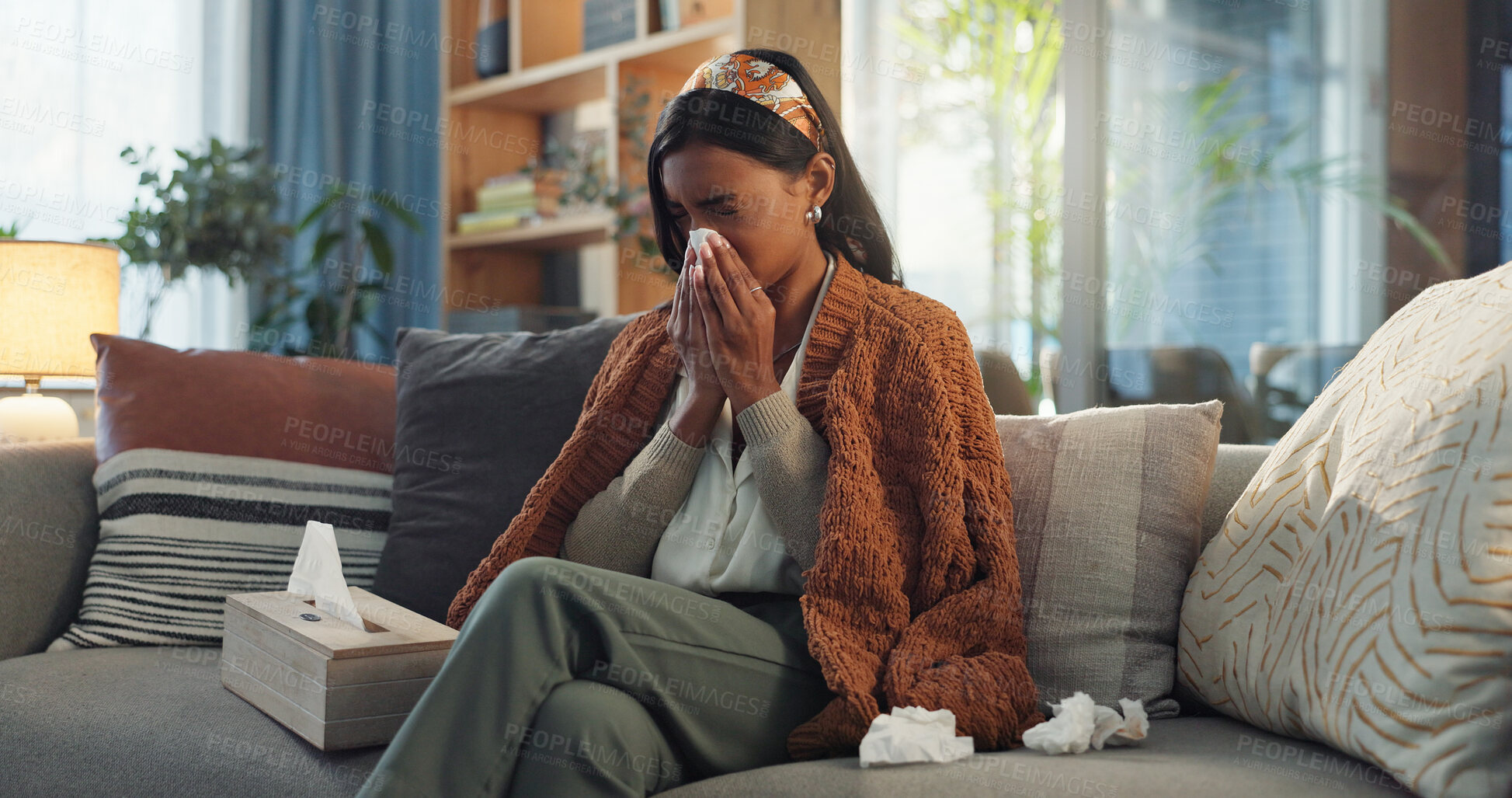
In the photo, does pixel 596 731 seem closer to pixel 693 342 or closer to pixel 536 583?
pixel 536 583

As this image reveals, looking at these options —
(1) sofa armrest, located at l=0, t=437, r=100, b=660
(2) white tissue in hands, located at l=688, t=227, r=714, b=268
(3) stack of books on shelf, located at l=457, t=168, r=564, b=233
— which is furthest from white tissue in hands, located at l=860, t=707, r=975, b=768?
(3) stack of books on shelf, located at l=457, t=168, r=564, b=233

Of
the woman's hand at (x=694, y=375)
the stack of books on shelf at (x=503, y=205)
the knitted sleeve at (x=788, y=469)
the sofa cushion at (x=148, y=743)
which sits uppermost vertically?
the stack of books on shelf at (x=503, y=205)

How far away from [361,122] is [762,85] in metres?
2.52

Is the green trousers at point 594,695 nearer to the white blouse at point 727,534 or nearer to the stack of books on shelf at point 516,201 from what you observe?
the white blouse at point 727,534

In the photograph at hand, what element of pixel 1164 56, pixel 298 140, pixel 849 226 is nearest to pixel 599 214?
pixel 298 140

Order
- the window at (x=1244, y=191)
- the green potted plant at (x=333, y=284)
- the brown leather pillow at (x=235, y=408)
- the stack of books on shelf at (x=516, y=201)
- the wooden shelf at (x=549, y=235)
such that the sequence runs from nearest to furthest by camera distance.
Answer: the brown leather pillow at (x=235, y=408), the window at (x=1244, y=191), the green potted plant at (x=333, y=284), the wooden shelf at (x=549, y=235), the stack of books on shelf at (x=516, y=201)

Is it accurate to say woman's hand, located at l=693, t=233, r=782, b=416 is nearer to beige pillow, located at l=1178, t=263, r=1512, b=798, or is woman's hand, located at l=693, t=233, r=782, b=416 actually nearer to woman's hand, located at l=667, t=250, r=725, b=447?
woman's hand, located at l=667, t=250, r=725, b=447

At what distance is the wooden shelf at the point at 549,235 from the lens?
10.3 ft

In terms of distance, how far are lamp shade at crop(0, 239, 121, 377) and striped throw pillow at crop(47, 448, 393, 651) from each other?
0.46 m

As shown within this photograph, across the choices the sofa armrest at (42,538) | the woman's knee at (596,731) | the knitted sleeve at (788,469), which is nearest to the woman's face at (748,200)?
the knitted sleeve at (788,469)

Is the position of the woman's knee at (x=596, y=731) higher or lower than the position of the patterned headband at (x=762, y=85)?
lower

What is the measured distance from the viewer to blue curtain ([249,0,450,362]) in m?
3.21

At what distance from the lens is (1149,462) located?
3.87ft

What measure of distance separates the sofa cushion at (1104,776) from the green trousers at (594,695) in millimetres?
54
